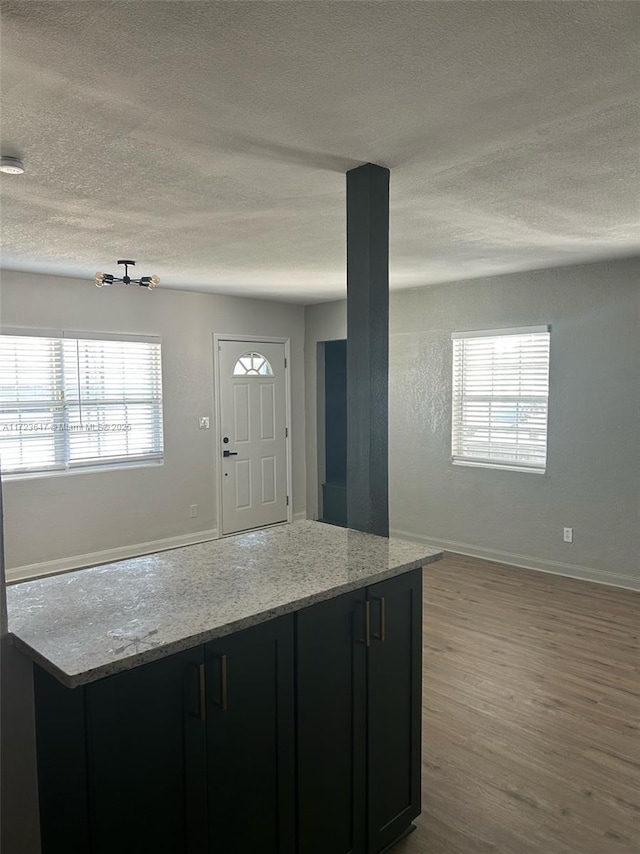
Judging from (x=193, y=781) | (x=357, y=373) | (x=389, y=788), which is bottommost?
(x=389, y=788)

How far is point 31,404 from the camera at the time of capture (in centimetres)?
501

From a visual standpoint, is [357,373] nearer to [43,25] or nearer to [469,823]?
[43,25]

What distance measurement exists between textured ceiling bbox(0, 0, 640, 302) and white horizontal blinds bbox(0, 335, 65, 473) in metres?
1.26

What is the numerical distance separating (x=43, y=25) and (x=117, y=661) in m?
1.54

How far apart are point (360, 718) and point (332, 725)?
13cm

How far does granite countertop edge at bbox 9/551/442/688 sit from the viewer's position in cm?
136

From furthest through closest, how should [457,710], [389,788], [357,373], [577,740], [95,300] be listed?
[95,300]
[457,710]
[577,740]
[357,373]
[389,788]

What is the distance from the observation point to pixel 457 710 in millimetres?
3084

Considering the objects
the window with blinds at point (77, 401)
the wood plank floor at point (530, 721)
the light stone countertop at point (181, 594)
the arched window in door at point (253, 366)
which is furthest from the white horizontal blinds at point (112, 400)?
the light stone countertop at point (181, 594)

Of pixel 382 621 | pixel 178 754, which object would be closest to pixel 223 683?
pixel 178 754

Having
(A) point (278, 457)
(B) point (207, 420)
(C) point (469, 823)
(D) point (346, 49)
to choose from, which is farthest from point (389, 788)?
(A) point (278, 457)

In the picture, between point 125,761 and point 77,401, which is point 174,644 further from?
point 77,401

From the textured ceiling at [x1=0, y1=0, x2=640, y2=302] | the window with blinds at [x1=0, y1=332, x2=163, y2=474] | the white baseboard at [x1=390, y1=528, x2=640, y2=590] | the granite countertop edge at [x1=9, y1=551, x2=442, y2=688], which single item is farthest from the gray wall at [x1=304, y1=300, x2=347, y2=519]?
the granite countertop edge at [x1=9, y1=551, x2=442, y2=688]

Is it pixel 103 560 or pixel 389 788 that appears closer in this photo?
pixel 389 788
